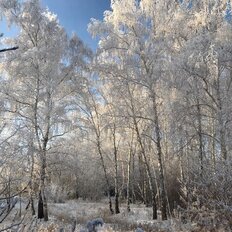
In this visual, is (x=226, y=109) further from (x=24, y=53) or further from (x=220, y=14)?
(x=24, y=53)

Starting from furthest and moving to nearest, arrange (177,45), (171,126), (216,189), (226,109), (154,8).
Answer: (177,45), (154,8), (171,126), (226,109), (216,189)

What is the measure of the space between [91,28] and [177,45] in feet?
13.6

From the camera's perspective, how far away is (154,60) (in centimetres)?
1605

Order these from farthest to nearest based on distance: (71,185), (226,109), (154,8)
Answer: (71,185), (154,8), (226,109)

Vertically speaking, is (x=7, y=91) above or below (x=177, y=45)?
below

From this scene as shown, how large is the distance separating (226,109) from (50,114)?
22.9 feet

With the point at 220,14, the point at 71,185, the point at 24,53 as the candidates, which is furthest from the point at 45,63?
the point at 71,185

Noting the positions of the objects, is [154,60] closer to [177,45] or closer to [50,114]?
[177,45]

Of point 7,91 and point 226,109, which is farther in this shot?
point 7,91

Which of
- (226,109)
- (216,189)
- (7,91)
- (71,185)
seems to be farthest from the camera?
(71,185)

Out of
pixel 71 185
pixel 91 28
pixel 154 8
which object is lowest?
pixel 71 185

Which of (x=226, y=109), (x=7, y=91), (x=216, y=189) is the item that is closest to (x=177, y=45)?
(x=226, y=109)

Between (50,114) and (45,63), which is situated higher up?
(45,63)

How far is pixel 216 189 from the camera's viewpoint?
8.20 meters
